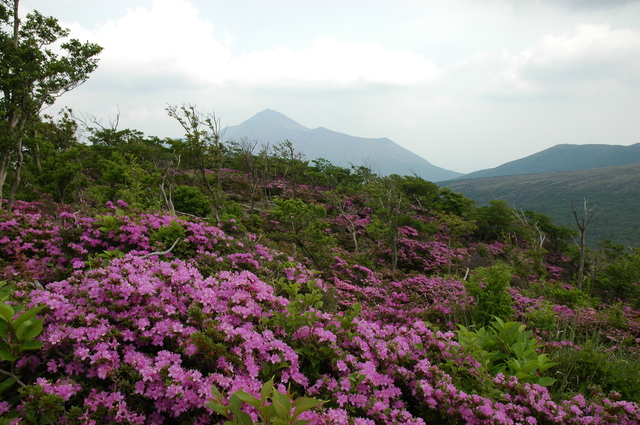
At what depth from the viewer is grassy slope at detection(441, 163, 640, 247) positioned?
43.8 metres

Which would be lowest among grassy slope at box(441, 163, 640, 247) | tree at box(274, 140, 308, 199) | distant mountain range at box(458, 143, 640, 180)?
grassy slope at box(441, 163, 640, 247)

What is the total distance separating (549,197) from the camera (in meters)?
66.8

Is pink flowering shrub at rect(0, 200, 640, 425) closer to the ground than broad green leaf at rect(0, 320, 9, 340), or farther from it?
closer to the ground

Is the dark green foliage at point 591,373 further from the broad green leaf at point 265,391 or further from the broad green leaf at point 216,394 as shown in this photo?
the broad green leaf at point 216,394

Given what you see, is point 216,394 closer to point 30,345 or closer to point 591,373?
point 30,345

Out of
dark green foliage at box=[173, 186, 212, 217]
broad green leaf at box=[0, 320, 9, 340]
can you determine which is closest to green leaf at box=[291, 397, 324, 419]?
broad green leaf at box=[0, 320, 9, 340]

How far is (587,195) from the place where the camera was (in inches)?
2422

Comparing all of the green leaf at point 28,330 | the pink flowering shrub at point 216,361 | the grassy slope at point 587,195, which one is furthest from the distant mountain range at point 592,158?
the green leaf at point 28,330

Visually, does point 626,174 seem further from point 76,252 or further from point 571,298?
point 76,252

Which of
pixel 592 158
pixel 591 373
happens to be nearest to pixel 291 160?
pixel 591 373

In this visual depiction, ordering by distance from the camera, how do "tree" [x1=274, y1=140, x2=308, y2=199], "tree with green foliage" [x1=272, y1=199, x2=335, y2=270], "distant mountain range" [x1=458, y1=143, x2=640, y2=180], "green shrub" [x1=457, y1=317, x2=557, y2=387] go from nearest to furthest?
1. "green shrub" [x1=457, y1=317, x2=557, y2=387]
2. "tree with green foliage" [x1=272, y1=199, x2=335, y2=270]
3. "tree" [x1=274, y1=140, x2=308, y2=199]
4. "distant mountain range" [x1=458, y1=143, x2=640, y2=180]

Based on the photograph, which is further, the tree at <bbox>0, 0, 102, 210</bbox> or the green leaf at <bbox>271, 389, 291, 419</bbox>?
the tree at <bbox>0, 0, 102, 210</bbox>

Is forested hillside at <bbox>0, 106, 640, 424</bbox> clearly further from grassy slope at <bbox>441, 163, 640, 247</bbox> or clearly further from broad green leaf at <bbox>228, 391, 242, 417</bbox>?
grassy slope at <bbox>441, 163, 640, 247</bbox>

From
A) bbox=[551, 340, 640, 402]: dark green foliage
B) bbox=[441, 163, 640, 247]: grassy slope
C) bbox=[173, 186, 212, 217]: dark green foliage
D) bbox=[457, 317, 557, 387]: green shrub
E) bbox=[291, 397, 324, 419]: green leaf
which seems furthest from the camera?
bbox=[441, 163, 640, 247]: grassy slope
